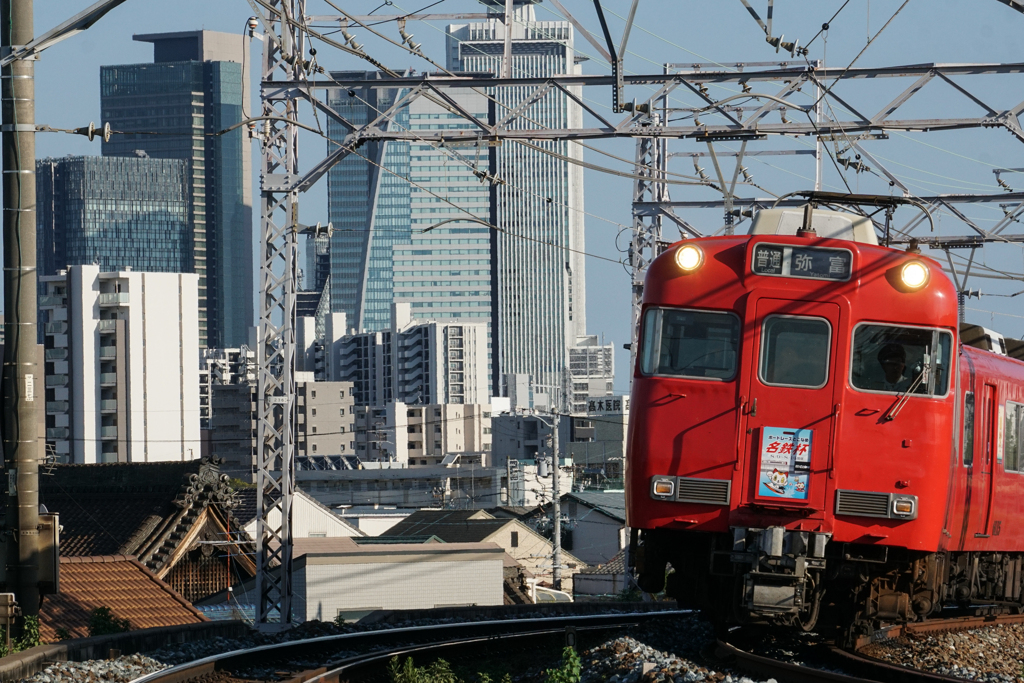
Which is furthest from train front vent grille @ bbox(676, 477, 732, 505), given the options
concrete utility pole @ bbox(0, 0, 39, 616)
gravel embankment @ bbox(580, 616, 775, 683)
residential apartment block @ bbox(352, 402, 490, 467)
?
residential apartment block @ bbox(352, 402, 490, 467)

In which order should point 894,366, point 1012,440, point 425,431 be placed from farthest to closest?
point 425,431
point 1012,440
point 894,366

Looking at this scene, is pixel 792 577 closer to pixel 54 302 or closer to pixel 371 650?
pixel 371 650

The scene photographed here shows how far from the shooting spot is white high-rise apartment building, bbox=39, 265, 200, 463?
344ft

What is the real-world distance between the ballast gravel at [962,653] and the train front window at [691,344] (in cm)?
317

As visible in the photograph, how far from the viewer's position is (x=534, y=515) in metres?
62.9

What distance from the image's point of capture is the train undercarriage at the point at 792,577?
11.0 meters

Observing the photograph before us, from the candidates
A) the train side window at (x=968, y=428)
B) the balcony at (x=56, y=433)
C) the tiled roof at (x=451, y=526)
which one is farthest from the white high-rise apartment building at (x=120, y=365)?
the train side window at (x=968, y=428)

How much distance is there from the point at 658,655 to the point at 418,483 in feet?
298

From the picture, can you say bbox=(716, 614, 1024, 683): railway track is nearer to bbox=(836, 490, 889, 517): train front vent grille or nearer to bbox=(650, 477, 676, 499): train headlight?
bbox=(836, 490, 889, 517): train front vent grille

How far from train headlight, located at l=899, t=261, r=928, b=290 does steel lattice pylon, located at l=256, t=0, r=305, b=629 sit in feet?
29.6

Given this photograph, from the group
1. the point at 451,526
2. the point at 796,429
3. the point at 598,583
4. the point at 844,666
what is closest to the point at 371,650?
the point at 844,666

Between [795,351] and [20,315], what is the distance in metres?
7.31

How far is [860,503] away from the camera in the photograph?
36.8 feet

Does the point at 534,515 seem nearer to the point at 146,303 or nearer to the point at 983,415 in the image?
the point at 983,415
